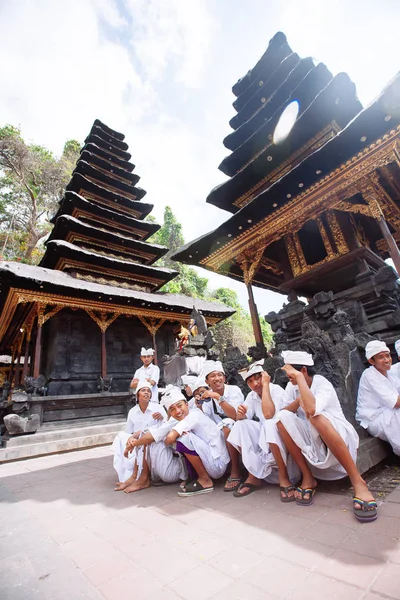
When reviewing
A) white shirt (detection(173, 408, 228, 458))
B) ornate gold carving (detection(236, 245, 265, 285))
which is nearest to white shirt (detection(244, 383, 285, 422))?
white shirt (detection(173, 408, 228, 458))

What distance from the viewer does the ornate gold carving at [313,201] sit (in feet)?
17.3

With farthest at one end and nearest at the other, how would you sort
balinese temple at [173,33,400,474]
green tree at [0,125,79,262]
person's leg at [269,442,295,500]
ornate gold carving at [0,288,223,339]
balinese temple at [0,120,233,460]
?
green tree at [0,125,79,262] < balinese temple at [0,120,233,460] < ornate gold carving at [0,288,223,339] < balinese temple at [173,33,400,474] < person's leg at [269,442,295,500]

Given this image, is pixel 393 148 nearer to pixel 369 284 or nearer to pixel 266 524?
pixel 369 284

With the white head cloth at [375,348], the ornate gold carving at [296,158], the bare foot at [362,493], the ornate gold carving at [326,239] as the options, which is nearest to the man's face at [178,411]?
the bare foot at [362,493]

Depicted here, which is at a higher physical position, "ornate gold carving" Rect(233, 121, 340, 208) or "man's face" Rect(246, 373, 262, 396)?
"ornate gold carving" Rect(233, 121, 340, 208)

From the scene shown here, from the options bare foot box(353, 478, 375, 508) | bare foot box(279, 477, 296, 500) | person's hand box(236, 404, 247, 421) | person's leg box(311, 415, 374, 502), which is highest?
person's hand box(236, 404, 247, 421)

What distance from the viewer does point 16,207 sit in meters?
25.9

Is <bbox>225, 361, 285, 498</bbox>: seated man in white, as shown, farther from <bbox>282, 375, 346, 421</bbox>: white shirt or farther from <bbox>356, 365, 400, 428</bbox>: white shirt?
<bbox>356, 365, 400, 428</bbox>: white shirt

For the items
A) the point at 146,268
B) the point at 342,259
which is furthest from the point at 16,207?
the point at 342,259

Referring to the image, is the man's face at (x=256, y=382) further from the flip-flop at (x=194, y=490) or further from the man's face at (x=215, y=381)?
the flip-flop at (x=194, y=490)

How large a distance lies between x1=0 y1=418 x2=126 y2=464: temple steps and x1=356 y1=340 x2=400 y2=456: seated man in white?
710 cm

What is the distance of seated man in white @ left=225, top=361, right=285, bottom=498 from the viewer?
2.93 m

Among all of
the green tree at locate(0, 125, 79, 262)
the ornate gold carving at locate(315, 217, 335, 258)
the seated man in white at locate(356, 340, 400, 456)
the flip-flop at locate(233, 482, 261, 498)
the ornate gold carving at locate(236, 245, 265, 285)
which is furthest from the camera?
the green tree at locate(0, 125, 79, 262)

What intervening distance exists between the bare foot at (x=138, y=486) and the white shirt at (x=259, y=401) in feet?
5.21
